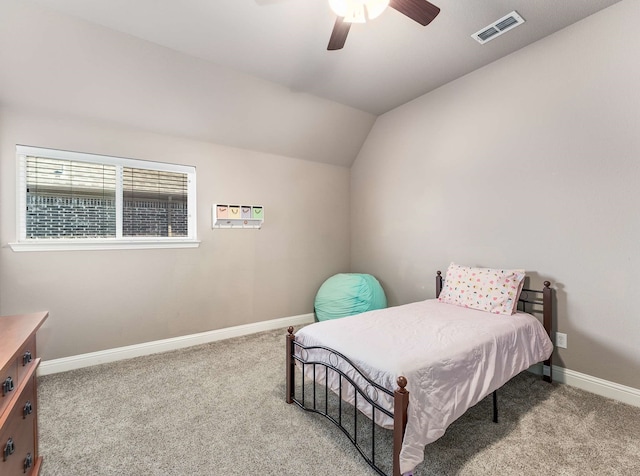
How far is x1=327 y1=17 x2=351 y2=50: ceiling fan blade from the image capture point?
5.95 ft

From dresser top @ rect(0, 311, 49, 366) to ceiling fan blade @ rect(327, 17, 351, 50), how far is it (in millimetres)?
2227

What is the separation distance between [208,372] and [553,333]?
301cm

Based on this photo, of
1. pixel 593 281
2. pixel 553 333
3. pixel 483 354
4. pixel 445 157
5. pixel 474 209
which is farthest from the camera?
pixel 445 157

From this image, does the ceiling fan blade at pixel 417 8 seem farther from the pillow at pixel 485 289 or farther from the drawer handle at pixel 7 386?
the drawer handle at pixel 7 386

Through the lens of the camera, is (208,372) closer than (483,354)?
No

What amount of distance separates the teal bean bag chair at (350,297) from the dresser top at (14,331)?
109 inches

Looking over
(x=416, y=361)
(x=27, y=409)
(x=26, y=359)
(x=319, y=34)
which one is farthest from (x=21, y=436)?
(x=319, y=34)

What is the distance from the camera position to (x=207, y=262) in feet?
11.4

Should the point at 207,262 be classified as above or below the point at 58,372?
above

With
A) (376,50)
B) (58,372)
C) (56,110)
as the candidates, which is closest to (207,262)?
(58,372)

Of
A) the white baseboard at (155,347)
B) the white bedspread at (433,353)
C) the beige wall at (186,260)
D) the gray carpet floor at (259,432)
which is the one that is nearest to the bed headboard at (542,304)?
the white bedspread at (433,353)

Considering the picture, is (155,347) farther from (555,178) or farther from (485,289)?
(555,178)

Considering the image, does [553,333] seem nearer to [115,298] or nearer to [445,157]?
[445,157]

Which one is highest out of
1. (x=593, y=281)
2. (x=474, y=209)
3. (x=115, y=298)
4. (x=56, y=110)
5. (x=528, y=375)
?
(x=56, y=110)
